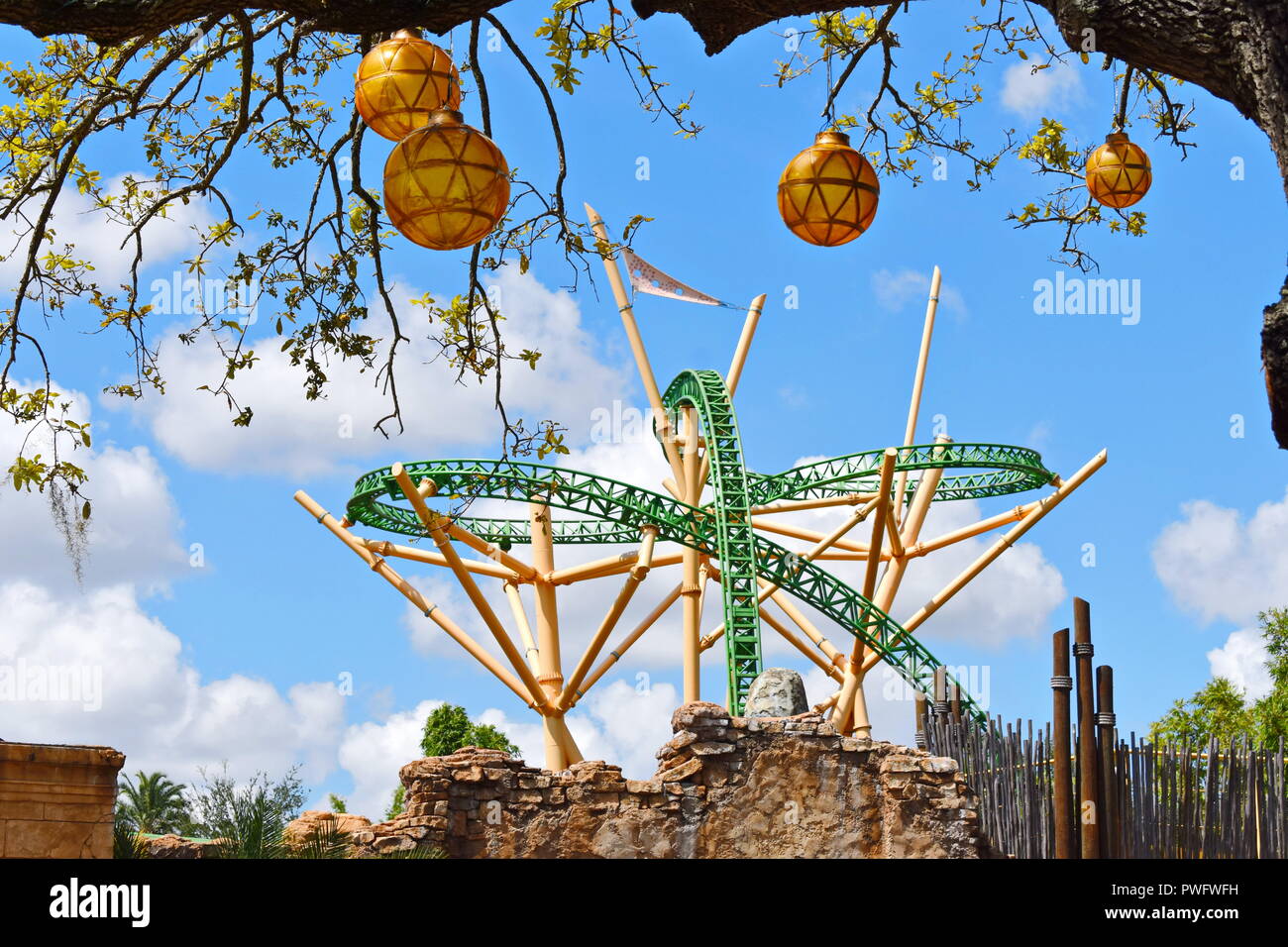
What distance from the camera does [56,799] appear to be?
7.86 m

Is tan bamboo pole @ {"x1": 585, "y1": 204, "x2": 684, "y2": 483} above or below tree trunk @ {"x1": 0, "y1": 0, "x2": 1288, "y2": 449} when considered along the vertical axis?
above

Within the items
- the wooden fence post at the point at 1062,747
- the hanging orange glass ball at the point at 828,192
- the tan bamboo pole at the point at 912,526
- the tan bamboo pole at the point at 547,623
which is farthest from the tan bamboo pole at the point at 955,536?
the hanging orange glass ball at the point at 828,192

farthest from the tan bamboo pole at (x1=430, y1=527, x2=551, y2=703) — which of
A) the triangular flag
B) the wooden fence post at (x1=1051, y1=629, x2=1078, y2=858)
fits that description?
the wooden fence post at (x1=1051, y1=629, x2=1078, y2=858)

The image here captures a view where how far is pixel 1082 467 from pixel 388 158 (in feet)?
55.0

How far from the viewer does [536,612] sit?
2025cm

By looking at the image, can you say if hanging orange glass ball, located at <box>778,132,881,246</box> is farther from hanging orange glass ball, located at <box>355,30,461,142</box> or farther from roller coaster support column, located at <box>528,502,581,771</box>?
roller coaster support column, located at <box>528,502,581,771</box>

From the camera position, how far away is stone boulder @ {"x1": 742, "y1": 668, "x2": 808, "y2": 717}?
53.0ft

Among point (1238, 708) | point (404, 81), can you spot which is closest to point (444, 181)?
point (404, 81)

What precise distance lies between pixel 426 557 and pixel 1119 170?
1408cm

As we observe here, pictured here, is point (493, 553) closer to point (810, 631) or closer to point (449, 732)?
point (810, 631)

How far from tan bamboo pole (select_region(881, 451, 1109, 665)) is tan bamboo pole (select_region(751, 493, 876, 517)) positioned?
190 centimetres
